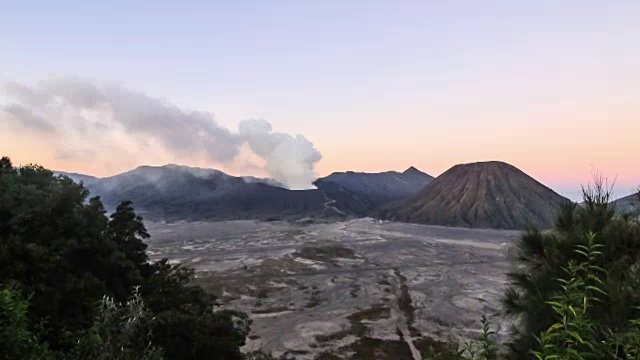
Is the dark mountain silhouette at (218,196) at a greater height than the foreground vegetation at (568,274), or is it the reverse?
the dark mountain silhouette at (218,196)

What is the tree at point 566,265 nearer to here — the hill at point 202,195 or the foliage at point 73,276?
the foliage at point 73,276

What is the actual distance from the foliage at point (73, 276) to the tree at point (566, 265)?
7.30m

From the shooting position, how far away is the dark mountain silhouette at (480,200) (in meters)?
110

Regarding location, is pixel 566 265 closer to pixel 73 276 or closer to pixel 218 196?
pixel 73 276

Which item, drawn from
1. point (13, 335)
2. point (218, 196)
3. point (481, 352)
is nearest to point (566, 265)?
point (481, 352)

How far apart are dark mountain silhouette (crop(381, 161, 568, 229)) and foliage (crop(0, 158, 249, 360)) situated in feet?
332

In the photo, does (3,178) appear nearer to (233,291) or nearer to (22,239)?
(22,239)

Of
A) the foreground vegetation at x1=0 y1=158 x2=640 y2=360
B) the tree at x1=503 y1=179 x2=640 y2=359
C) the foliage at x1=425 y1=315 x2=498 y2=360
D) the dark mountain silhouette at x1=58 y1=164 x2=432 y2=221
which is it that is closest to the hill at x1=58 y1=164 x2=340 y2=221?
the dark mountain silhouette at x1=58 y1=164 x2=432 y2=221

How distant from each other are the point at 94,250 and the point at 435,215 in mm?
110904

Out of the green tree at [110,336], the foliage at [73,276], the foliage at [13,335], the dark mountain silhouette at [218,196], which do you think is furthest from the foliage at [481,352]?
the dark mountain silhouette at [218,196]

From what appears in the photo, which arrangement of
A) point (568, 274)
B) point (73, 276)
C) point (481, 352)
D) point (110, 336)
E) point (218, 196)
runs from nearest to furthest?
1. point (481, 352)
2. point (568, 274)
3. point (110, 336)
4. point (73, 276)
5. point (218, 196)

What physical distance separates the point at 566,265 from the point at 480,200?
12084cm

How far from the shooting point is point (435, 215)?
116750mm

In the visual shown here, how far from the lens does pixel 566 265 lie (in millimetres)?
5609
